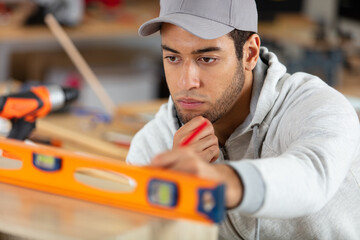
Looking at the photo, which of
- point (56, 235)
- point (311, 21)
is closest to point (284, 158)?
point (56, 235)

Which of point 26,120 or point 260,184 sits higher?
point 260,184

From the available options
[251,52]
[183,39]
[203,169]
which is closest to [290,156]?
[203,169]

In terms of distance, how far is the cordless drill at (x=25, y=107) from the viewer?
1817 mm

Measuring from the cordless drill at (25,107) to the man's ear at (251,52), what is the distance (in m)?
0.61

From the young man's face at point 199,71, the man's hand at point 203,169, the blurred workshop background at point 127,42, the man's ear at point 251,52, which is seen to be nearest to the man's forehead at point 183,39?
the young man's face at point 199,71

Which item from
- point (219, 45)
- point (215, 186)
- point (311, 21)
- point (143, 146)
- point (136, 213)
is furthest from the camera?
point (311, 21)

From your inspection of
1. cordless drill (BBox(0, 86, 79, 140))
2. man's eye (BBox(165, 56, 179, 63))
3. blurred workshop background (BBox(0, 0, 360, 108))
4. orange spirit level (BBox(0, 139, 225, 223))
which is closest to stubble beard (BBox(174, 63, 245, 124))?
man's eye (BBox(165, 56, 179, 63))

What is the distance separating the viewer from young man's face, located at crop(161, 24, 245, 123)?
4.87 ft

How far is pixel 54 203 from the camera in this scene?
114 centimetres

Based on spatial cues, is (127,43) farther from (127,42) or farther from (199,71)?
(199,71)

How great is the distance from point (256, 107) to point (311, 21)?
3895 mm

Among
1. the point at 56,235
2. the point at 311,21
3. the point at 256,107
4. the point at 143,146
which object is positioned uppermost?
the point at 56,235

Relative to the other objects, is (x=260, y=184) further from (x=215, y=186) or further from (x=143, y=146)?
(x=143, y=146)

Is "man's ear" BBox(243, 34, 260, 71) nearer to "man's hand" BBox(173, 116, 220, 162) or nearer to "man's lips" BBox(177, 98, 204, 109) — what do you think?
"man's lips" BBox(177, 98, 204, 109)
